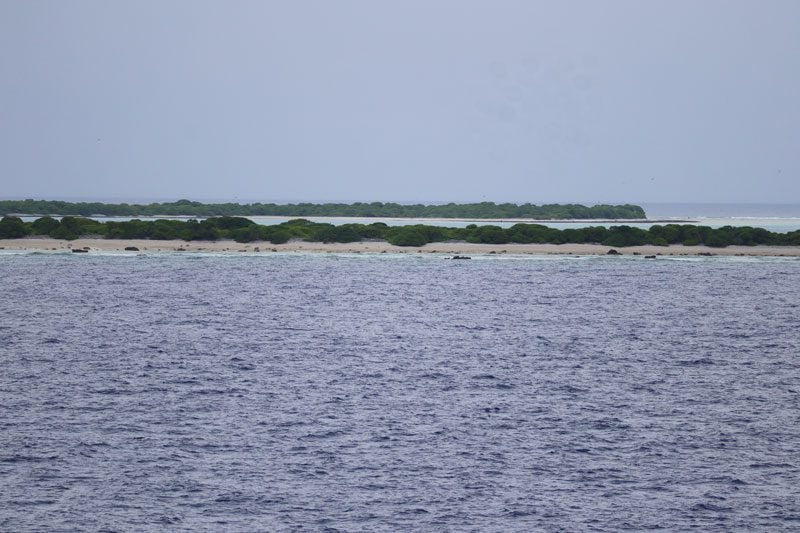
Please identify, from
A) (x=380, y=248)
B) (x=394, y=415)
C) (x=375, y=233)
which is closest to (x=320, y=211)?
(x=375, y=233)

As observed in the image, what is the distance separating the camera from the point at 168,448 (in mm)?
24750

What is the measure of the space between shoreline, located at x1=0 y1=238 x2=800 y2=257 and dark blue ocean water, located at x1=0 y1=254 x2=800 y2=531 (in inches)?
1599

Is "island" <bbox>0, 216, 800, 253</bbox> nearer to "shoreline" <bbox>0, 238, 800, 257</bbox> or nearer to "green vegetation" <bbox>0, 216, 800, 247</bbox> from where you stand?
"green vegetation" <bbox>0, 216, 800, 247</bbox>

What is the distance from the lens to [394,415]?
1129 inches

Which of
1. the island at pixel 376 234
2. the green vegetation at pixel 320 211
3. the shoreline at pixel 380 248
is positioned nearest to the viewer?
the shoreline at pixel 380 248

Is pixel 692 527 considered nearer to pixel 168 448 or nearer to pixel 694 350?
pixel 168 448

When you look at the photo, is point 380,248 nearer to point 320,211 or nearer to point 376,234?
point 376,234

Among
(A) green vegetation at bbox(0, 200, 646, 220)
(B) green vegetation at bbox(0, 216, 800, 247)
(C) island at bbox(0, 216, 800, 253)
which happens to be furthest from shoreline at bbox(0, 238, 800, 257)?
(A) green vegetation at bbox(0, 200, 646, 220)

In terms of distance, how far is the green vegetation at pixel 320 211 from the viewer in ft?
559

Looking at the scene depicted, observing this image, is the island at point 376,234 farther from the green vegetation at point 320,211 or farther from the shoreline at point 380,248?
the green vegetation at point 320,211

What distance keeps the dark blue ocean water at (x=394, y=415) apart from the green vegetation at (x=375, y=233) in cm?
4443

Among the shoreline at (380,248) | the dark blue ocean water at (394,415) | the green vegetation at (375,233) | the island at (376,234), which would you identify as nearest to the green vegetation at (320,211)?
the green vegetation at (375,233)

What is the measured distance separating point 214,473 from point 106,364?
1527 centimetres

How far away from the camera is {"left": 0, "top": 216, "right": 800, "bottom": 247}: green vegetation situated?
104 metres
